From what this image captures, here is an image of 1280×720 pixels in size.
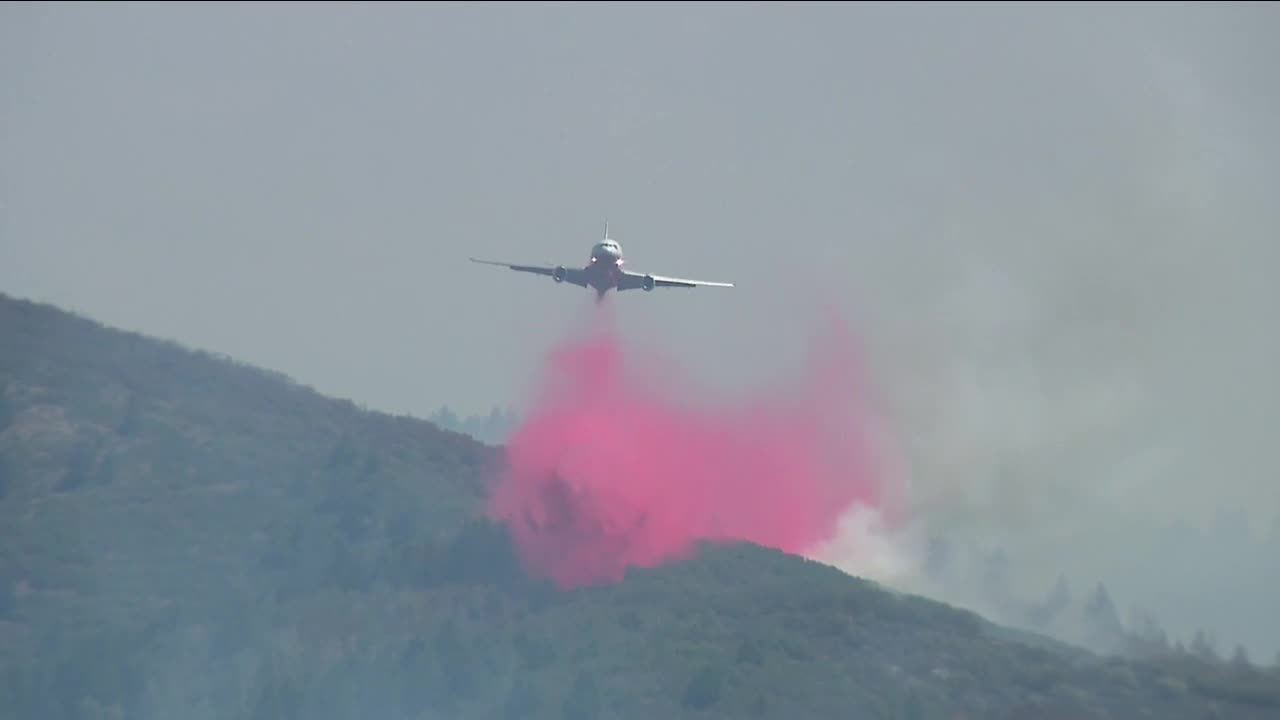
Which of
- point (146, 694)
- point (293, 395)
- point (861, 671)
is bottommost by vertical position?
point (146, 694)

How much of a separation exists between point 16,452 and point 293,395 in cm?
2633

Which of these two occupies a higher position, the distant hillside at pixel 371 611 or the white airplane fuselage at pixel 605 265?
the white airplane fuselage at pixel 605 265

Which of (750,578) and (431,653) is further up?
(750,578)

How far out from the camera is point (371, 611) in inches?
5979

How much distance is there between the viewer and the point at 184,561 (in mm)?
166375

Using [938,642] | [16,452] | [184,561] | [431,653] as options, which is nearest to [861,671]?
[938,642]

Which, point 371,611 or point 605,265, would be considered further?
point 371,611

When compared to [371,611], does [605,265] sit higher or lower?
higher

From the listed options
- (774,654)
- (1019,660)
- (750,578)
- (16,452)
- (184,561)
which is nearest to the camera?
(1019,660)

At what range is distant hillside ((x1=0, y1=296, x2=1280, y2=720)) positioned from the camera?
12619cm

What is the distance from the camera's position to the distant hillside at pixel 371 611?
12619 cm

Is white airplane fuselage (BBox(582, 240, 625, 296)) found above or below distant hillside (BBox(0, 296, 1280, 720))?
above

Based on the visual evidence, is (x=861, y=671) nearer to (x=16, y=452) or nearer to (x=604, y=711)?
(x=604, y=711)

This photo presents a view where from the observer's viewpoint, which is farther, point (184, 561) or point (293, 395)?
point (293, 395)
